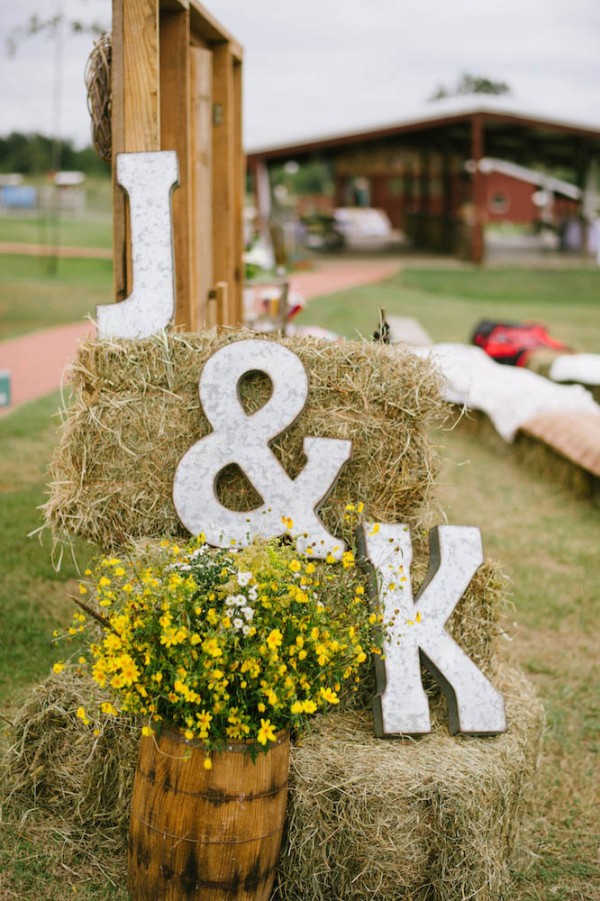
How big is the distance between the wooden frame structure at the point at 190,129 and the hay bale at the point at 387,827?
1.72 meters

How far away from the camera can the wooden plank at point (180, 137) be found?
178 inches

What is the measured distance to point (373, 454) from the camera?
343 centimetres

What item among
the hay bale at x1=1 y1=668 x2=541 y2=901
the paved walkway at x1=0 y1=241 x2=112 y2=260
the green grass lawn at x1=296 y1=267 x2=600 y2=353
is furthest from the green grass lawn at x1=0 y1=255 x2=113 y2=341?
the hay bale at x1=1 y1=668 x2=541 y2=901

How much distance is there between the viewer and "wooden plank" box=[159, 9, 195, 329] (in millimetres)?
4512

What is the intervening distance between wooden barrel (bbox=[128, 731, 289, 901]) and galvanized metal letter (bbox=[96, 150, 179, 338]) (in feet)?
5.21

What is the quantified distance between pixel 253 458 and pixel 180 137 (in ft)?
6.63

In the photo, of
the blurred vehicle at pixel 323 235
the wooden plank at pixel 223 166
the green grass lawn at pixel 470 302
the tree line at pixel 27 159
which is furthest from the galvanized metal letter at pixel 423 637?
the tree line at pixel 27 159

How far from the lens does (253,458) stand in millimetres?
3285

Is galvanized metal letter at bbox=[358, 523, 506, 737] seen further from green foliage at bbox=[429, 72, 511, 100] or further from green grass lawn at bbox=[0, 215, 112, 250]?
green foliage at bbox=[429, 72, 511, 100]

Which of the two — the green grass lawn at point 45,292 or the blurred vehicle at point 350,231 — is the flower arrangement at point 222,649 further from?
the blurred vehicle at point 350,231

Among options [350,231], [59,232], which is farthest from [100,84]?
[59,232]

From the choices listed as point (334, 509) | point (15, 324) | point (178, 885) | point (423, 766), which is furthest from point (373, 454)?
point (15, 324)

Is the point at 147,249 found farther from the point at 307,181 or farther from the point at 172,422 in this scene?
the point at 307,181

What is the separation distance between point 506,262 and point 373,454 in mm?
24773
